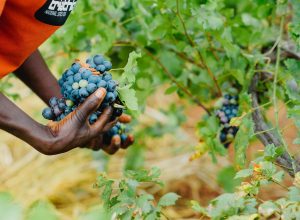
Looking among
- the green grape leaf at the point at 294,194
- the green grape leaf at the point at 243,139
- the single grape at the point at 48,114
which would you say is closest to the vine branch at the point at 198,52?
the green grape leaf at the point at 243,139

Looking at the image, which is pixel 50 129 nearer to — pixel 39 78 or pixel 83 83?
pixel 83 83

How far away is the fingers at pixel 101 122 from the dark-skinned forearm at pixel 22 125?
12 centimetres

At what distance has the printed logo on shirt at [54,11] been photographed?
165 cm

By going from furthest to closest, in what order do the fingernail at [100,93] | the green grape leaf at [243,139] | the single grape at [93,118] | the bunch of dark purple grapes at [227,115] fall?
the bunch of dark purple grapes at [227,115], the green grape leaf at [243,139], the single grape at [93,118], the fingernail at [100,93]

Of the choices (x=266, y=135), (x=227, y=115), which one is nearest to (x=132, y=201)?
(x=266, y=135)

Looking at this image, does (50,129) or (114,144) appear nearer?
(50,129)

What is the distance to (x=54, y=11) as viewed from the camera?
1.67 meters

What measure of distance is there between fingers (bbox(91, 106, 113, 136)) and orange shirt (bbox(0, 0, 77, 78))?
30cm

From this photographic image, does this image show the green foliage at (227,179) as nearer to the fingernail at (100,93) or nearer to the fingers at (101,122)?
the fingers at (101,122)

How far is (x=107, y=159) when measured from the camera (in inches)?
132

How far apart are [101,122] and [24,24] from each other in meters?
0.35

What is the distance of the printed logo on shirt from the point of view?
1.65m

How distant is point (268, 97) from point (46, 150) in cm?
103

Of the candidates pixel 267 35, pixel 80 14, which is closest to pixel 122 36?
pixel 80 14
